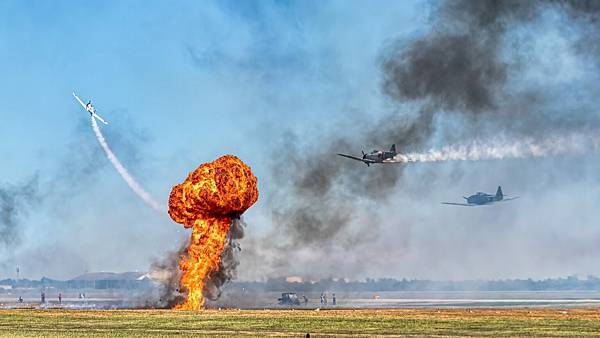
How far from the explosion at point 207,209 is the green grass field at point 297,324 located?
18883 millimetres

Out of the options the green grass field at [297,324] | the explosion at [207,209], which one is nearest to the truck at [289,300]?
the explosion at [207,209]

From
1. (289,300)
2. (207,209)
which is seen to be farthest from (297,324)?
(289,300)

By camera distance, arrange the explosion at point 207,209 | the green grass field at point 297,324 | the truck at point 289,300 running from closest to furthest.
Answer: the green grass field at point 297,324, the explosion at point 207,209, the truck at point 289,300

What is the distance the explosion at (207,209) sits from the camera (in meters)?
110

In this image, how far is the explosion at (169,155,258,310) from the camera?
110188 millimetres

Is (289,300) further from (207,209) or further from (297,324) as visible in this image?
(297,324)

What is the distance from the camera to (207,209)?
→ 367 ft

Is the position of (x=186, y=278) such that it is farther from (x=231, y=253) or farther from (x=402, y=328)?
(x=402, y=328)

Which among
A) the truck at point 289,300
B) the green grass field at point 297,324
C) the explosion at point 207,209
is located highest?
the explosion at point 207,209

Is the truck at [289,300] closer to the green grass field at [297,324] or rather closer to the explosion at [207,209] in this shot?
the explosion at [207,209]

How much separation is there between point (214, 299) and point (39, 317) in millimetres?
32987

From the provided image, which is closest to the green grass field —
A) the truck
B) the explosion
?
the explosion

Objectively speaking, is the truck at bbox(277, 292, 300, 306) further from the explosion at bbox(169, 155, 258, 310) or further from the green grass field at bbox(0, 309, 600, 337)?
the green grass field at bbox(0, 309, 600, 337)

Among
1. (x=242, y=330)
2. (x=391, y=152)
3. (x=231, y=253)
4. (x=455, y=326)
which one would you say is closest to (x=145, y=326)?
(x=242, y=330)
